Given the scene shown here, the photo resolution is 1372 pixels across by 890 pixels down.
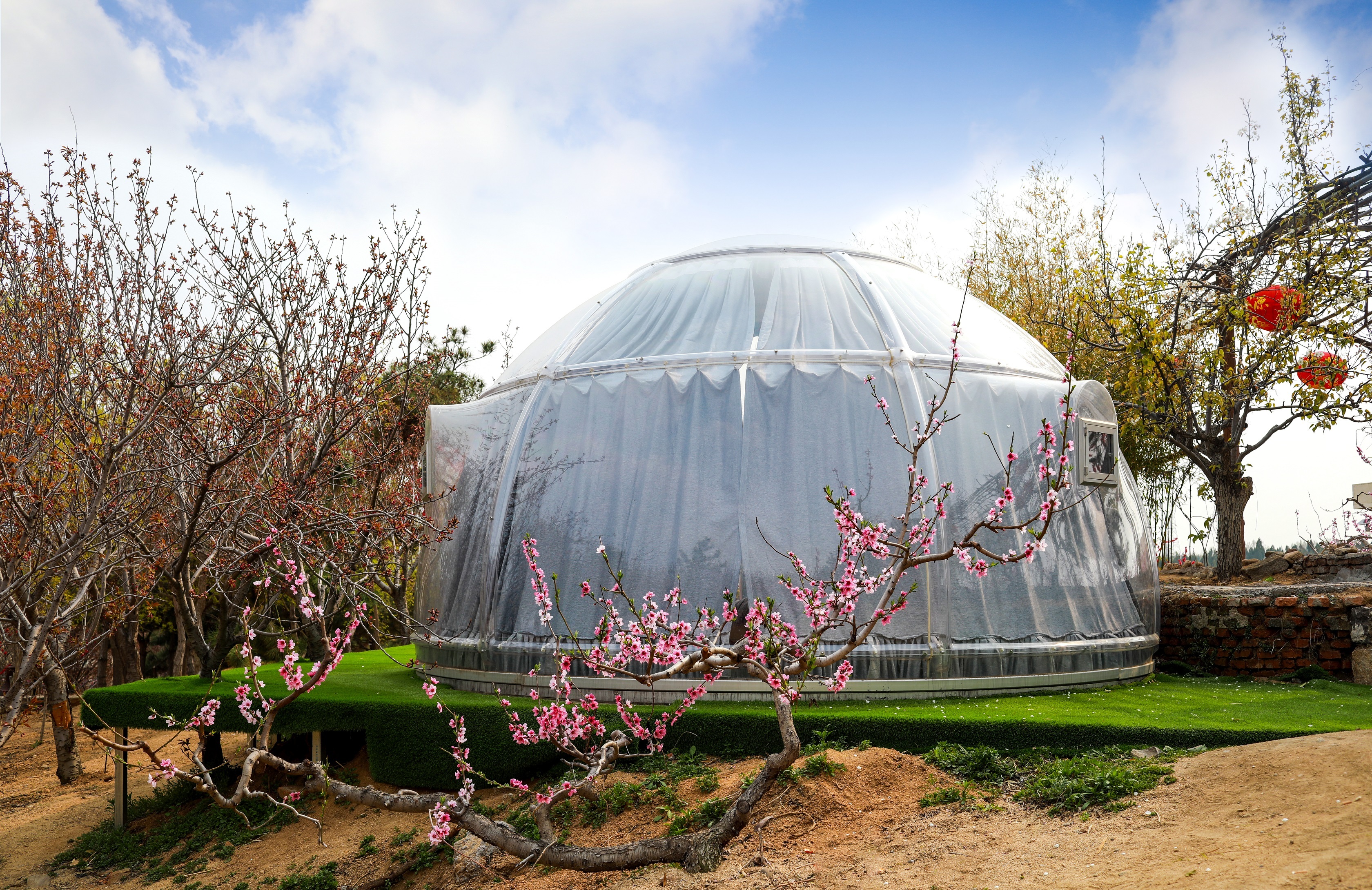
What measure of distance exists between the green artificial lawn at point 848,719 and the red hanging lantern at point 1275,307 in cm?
419

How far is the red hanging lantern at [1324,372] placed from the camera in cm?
1023

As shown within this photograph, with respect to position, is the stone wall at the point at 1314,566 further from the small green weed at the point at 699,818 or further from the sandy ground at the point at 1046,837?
the small green weed at the point at 699,818

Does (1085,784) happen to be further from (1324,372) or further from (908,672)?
(1324,372)

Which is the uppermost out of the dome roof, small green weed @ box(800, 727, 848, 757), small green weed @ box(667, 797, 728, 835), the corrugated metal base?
the dome roof

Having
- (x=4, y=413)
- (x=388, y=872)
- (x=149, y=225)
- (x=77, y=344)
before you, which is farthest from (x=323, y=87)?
(x=388, y=872)

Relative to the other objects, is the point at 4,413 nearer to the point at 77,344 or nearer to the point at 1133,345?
the point at 77,344

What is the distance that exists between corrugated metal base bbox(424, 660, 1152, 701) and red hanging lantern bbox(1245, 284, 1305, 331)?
5.24 metres

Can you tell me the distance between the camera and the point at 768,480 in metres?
7.90

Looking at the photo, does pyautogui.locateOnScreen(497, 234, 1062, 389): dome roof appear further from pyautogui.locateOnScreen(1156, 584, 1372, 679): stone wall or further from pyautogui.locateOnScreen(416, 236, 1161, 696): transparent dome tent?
pyautogui.locateOnScreen(1156, 584, 1372, 679): stone wall

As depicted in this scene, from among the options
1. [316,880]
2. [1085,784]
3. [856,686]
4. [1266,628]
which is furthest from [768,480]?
[1266,628]

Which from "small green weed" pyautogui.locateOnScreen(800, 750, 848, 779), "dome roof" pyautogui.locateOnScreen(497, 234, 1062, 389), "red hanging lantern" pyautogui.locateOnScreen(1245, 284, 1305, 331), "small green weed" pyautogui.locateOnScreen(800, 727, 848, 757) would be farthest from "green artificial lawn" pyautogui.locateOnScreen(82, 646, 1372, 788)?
"red hanging lantern" pyautogui.locateOnScreen(1245, 284, 1305, 331)

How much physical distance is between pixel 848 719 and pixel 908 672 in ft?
3.70

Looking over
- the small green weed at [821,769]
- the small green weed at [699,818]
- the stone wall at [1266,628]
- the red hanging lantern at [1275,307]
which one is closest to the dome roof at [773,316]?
the red hanging lantern at [1275,307]

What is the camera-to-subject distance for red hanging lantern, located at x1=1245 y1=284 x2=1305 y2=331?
413 inches
